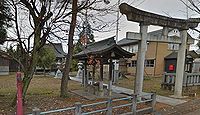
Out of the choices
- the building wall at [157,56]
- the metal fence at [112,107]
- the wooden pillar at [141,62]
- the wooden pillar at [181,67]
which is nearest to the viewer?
the metal fence at [112,107]

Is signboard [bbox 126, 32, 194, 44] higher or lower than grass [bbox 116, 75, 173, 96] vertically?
higher

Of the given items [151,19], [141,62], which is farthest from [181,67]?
[151,19]

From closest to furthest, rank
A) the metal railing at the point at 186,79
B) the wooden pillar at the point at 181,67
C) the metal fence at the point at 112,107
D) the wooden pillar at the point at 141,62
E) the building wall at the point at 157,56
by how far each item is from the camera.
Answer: the metal fence at the point at 112,107 < the wooden pillar at the point at 141,62 < the wooden pillar at the point at 181,67 < the metal railing at the point at 186,79 < the building wall at the point at 157,56

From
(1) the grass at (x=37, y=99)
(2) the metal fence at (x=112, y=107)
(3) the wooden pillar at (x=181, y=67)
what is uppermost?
(3) the wooden pillar at (x=181, y=67)

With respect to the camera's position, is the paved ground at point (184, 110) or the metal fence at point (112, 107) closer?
the metal fence at point (112, 107)

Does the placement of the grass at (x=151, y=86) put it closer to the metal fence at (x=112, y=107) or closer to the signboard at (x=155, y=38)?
the signboard at (x=155, y=38)

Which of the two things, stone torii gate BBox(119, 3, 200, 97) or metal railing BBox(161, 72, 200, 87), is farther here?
metal railing BBox(161, 72, 200, 87)

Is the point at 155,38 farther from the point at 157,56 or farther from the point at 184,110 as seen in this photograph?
the point at 157,56

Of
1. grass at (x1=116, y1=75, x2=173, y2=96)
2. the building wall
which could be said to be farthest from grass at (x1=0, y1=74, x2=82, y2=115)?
the building wall

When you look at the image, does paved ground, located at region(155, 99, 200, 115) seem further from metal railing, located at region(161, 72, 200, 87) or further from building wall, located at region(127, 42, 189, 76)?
building wall, located at region(127, 42, 189, 76)

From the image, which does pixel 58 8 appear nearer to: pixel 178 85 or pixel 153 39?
pixel 153 39

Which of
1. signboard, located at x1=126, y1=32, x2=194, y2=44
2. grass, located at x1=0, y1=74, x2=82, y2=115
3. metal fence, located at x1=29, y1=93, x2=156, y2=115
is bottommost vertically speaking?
grass, located at x1=0, y1=74, x2=82, y2=115

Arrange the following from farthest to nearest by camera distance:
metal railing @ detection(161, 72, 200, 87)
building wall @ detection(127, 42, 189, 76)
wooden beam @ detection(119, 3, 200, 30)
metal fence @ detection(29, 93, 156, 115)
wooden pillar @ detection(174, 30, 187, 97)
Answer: building wall @ detection(127, 42, 189, 76) < metal railing @ detection(161, 72, 200, 87) < wooden pillar @ detection(174, 30, 187, 97) < wooden beam @ detection(119, 3, 200, 30) < metal fence @ detection(29, 93, 156, 115)

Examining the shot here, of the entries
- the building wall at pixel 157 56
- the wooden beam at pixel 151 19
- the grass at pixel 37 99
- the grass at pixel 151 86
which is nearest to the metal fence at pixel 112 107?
the grass at pixel 37 99
